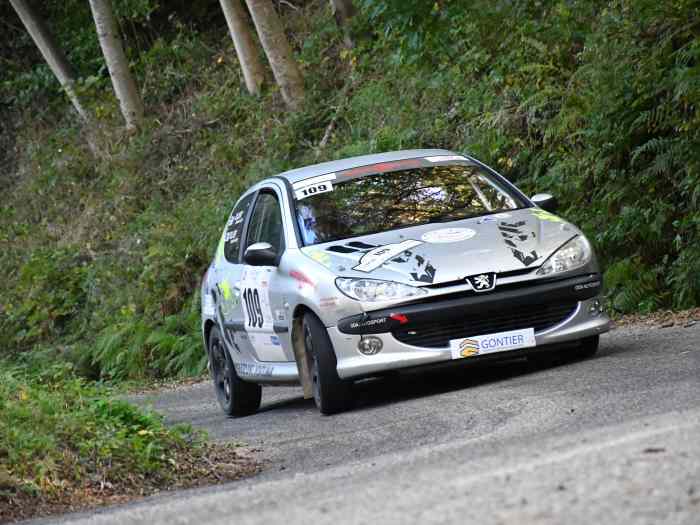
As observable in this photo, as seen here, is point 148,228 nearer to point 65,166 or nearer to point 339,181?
point 65,166

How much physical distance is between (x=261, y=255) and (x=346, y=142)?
12.1m

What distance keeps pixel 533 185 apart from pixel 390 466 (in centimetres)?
1022

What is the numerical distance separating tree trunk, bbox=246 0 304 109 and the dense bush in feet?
1.20

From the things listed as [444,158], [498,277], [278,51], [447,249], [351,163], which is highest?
[278,51]

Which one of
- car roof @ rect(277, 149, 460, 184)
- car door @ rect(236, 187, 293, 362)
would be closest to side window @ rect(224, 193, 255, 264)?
car door @ rect(236, 187, 293, 362)

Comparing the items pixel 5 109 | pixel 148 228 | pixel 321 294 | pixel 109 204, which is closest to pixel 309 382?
pixel 321 294

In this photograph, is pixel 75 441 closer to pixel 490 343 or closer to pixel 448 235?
pixel 490 343

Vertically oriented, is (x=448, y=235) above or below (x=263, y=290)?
above

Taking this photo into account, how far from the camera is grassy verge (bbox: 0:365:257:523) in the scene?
818 cm

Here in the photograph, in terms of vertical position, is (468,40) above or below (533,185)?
above

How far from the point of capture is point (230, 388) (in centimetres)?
1236

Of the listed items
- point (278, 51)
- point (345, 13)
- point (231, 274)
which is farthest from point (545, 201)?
point (345, 13)

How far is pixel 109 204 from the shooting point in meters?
29.0

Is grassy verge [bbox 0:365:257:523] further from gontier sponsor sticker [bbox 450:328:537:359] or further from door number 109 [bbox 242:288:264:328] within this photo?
door number 109 [bbox 242:288:264:328]
